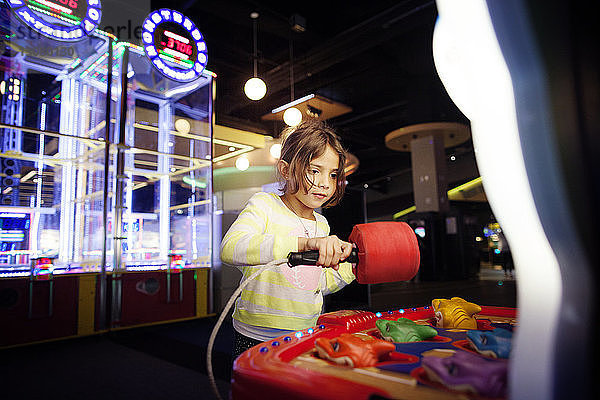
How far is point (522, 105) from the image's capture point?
507 mm

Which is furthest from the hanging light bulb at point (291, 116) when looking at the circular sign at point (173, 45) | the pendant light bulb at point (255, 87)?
the circular sign at point (173, 45)

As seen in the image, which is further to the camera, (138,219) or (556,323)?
(138,219)

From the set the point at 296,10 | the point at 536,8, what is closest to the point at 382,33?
the point at 296,10

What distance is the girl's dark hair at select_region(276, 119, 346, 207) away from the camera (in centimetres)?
125

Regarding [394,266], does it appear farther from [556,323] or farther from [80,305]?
[80,305]

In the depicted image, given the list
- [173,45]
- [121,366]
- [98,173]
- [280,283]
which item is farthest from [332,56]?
[280,283]

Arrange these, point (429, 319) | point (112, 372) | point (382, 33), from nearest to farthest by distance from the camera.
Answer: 1. point (429, 319)
2. point (112, 372)
3. point (382, 33)

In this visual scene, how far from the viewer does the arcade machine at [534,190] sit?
47cm

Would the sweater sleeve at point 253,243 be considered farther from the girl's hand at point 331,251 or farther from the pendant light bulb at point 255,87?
the pendant light bulb at point 255,87

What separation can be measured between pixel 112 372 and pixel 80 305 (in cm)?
140

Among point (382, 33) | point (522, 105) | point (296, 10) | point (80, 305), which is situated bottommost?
point (80, 305)

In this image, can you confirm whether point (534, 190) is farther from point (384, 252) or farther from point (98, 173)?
point (98, 173)

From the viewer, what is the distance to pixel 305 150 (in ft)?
4.09

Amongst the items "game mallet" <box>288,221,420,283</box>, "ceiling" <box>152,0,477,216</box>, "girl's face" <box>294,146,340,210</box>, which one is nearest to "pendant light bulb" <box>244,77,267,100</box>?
"ceiling" <box>152,0,477,216</box>
